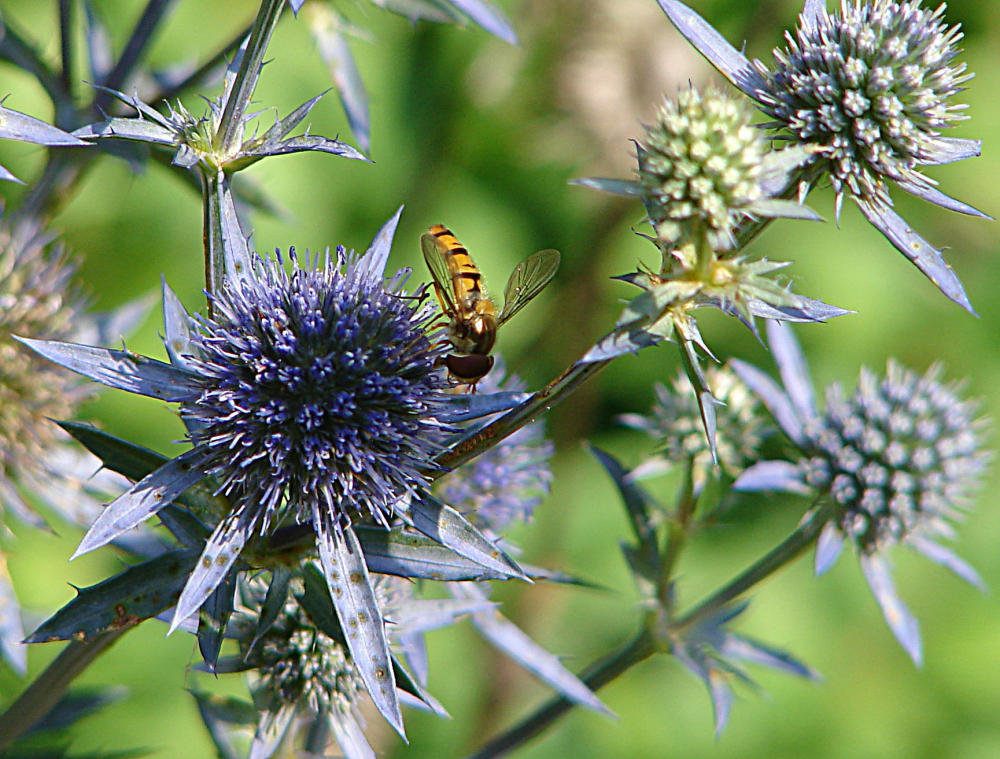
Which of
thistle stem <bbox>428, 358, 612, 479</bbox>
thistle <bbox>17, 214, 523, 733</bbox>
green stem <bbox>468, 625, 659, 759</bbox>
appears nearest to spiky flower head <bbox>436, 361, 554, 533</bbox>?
green stem <bbox>468, 625, 659, 759</bbox>

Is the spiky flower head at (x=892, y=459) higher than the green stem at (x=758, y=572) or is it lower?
higher

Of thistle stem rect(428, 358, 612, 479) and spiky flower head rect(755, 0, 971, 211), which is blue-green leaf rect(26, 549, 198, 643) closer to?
thistle stem rect(428, 358, 612, 479)

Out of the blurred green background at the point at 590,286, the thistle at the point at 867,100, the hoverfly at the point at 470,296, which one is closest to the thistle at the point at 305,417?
the hoverfly at the point at 470,296

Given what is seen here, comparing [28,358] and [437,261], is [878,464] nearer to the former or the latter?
[437,261]

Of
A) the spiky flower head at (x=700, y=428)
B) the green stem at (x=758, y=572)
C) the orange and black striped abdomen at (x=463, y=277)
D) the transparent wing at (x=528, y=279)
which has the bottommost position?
the green stem at (x=758, y=572)

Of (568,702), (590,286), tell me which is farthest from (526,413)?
(590,286)

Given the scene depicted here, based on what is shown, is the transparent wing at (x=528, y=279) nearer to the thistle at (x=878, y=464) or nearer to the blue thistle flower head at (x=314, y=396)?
the blue thistle flower head at (x=314, y=396)
